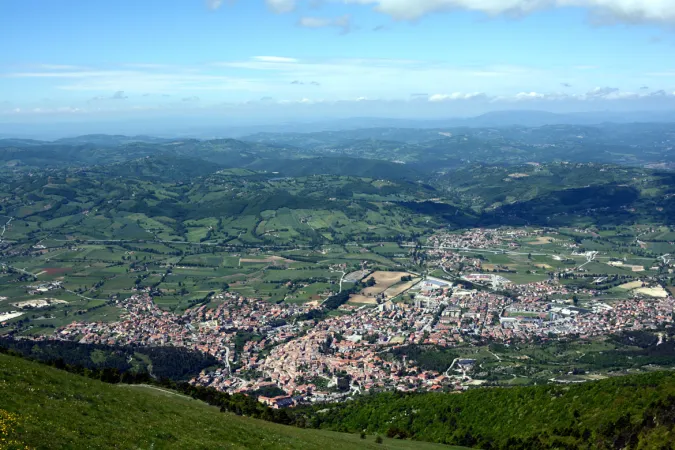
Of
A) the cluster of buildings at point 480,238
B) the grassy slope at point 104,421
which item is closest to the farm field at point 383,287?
the cluster of buildings at point 480,238

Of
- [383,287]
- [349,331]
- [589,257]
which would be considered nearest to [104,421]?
[349,331]

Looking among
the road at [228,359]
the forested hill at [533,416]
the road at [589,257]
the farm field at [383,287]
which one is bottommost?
the road at [228,359]

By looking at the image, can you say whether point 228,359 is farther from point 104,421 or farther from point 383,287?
point 104,421

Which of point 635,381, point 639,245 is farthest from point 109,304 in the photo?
point 639,245

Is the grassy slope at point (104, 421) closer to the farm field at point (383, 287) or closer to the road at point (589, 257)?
the farm field at point (383, 287)

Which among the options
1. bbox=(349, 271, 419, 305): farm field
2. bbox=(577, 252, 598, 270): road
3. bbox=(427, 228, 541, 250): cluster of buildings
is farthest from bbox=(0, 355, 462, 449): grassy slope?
→ bbox=(427, 228, 541, 250): cluster of buildings

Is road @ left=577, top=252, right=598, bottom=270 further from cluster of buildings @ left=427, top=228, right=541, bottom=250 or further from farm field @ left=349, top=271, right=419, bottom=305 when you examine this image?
farm field @ left=349, top=271, right=419, bottom=305

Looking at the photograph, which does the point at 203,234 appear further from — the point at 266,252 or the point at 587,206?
the point at 587,206
